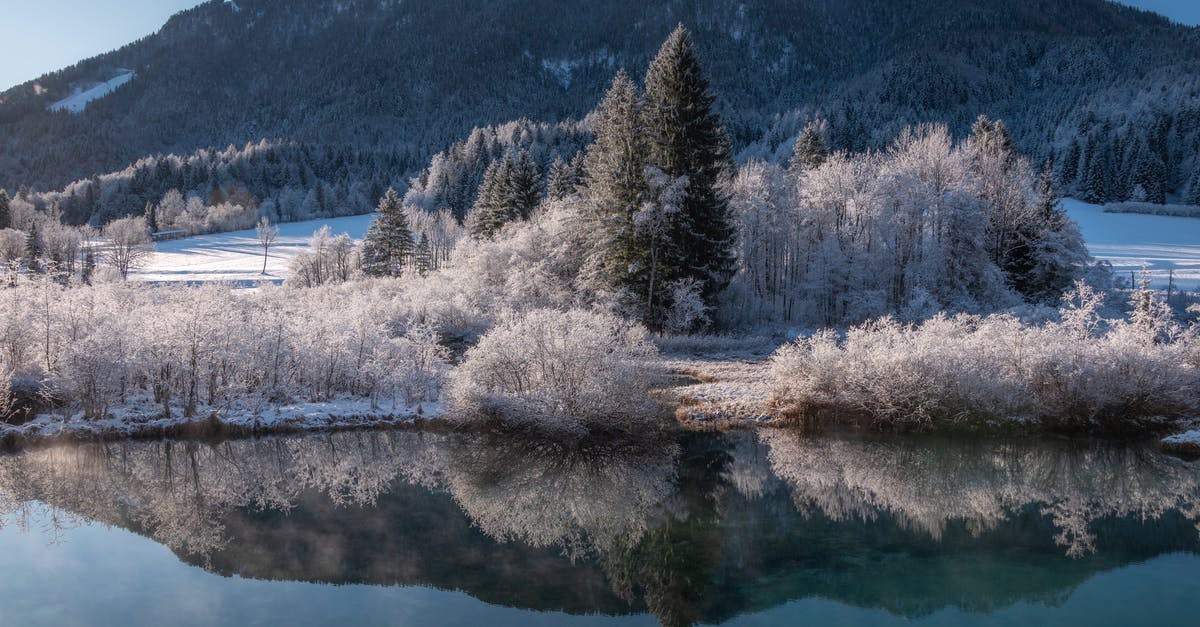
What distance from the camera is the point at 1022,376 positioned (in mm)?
21594

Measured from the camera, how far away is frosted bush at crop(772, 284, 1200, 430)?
2084cm

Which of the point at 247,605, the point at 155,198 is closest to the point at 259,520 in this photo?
the point at 247,605

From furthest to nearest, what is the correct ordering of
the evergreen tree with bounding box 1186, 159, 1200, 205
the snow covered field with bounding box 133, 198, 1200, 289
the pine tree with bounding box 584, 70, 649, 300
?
the evergreen tree with bounding box 1186, 159, 1200, 205 → the snow covered field with bounding box 133, 198, 1200, 289 → the pine tree with bounding box 584, 70, 649, 300

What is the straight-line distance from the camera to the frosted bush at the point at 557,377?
2100 centimetres

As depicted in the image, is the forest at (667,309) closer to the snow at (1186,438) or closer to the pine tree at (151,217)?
the snow at (1186,438)

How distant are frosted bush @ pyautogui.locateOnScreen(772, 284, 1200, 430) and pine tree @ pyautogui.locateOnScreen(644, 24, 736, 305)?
13.0 metres

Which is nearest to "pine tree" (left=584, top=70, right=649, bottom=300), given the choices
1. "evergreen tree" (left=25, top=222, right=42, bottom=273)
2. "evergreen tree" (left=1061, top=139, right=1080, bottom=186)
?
"evergreen tree" (left=25, top=222, right=42, bottom=273)

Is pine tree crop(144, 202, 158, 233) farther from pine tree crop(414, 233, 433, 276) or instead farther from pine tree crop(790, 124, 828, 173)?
pine tree crop(790, 124, 828, 173)

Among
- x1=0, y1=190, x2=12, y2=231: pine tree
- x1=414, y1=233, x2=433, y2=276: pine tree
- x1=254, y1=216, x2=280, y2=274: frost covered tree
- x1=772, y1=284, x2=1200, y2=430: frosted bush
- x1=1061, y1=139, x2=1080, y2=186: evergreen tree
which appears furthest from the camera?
x1=1061, y1=139, x2=1080, y2=186: evergreen tree

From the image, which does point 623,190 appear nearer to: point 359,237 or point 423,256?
point 423,256

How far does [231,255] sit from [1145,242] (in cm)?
9416

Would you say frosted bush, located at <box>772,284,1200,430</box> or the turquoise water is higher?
frosted bush, located at <box>772,284,1200,430</box>

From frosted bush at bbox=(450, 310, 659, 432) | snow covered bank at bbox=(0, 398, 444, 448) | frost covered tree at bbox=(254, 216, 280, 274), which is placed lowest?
snow covered bank at bbox=(0, 398, 444, 448)

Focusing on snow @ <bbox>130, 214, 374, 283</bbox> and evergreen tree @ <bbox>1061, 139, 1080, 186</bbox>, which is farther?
evergreen tree @ <bbox>1061, 139, 1080, 186</bbox>
